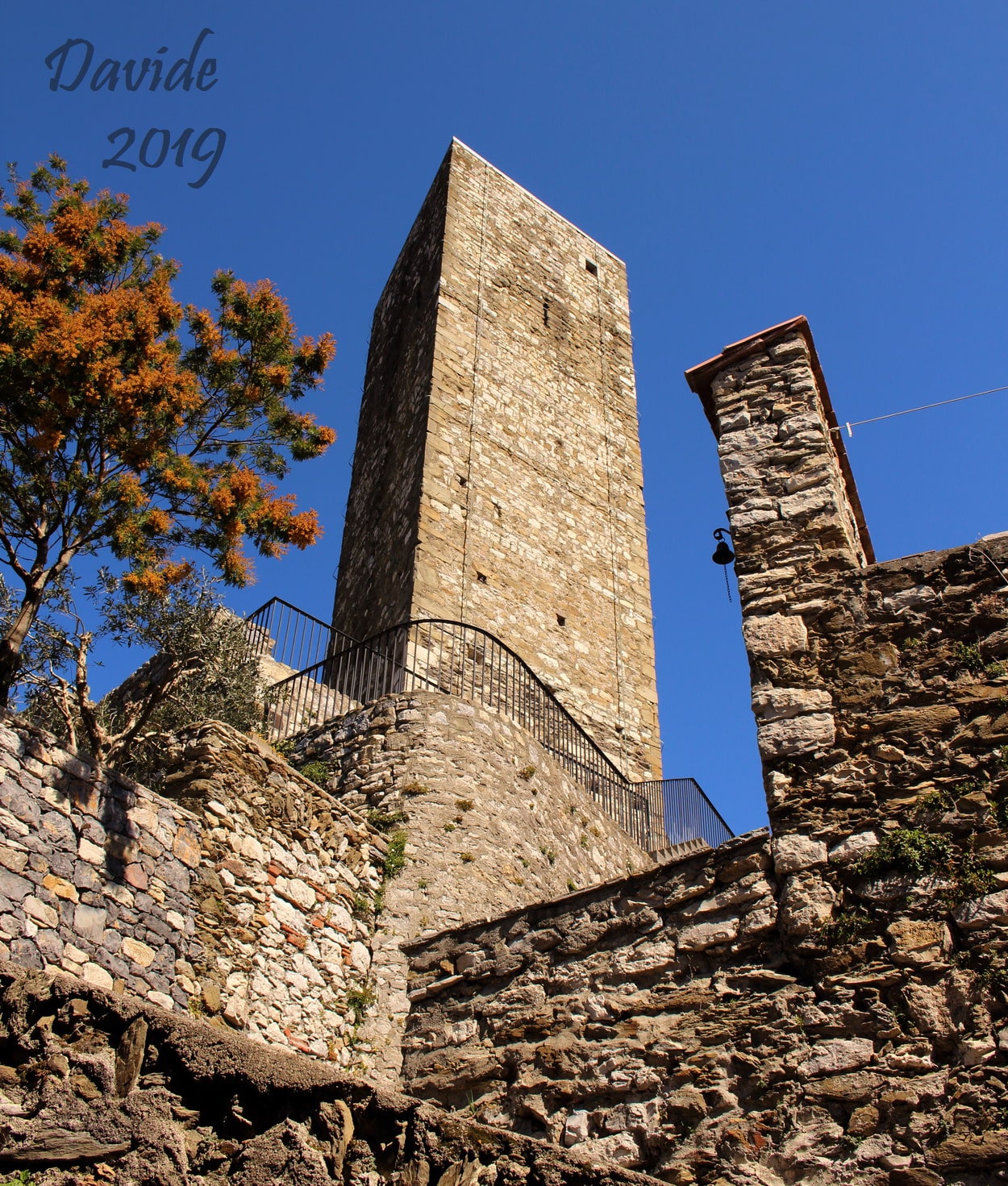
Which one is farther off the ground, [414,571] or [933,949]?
[414,571]

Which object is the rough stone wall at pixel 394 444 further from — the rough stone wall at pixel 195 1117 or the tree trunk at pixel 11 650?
the rough stone wall at pixel 195 1117

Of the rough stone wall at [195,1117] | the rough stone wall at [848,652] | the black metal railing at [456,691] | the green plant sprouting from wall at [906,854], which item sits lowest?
the rough stone wall at [195,1117]

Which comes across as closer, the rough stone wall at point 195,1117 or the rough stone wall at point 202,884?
the rough stone wall at point 195,1117

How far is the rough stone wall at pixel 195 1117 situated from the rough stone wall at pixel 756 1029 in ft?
2.08

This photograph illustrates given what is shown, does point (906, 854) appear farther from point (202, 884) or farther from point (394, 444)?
point (394, 444)

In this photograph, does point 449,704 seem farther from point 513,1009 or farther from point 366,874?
point 513,1009

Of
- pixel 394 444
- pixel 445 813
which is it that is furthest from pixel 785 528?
pixel 394 444

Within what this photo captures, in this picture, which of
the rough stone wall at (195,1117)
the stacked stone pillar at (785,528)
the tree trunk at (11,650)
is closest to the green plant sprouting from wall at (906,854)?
the stacked stone pillar at (785,528)

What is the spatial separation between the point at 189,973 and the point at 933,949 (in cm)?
357

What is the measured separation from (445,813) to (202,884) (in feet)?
7.35

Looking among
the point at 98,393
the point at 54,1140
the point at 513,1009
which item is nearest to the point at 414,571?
the point at 98,393

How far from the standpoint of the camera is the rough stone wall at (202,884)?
15.8ft

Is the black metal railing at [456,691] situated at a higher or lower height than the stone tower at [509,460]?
lower

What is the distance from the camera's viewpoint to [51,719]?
9.24m
